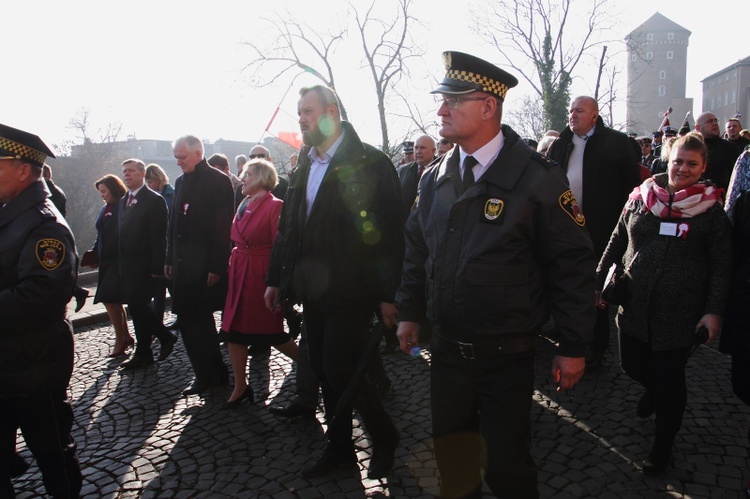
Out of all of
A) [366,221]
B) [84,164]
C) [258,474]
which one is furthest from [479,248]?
[84,164]

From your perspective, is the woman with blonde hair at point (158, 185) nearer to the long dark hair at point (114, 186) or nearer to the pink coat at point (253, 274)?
the long dark hair at point (114, 186)

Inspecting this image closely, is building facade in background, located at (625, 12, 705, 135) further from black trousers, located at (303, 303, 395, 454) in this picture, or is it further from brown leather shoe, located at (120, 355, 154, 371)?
black trousers, located at (303, 303, 395, 454)

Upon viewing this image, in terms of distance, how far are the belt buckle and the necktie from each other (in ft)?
2.09

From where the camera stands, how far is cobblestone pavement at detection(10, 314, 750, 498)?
10.3 ft

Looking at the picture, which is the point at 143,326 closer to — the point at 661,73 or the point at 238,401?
the point at 238,401

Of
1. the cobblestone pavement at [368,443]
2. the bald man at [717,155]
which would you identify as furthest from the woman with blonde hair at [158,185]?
the bald man at [717,155]

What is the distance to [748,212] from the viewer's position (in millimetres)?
2920

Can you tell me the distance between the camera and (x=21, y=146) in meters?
2.83

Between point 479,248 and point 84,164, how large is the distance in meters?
39.0

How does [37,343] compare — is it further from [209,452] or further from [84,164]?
[84,164]

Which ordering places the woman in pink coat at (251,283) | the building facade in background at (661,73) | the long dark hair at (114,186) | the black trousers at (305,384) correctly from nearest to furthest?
the black trousers at (305,384) → the woman in pink coat at (251,283) → the long dark hair at (114,186) → the building facade in background at (661,73)

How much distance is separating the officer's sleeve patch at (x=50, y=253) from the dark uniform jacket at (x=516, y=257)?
185cm

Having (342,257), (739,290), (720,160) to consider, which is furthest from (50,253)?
(720,160)

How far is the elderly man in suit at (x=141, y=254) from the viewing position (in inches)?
217
